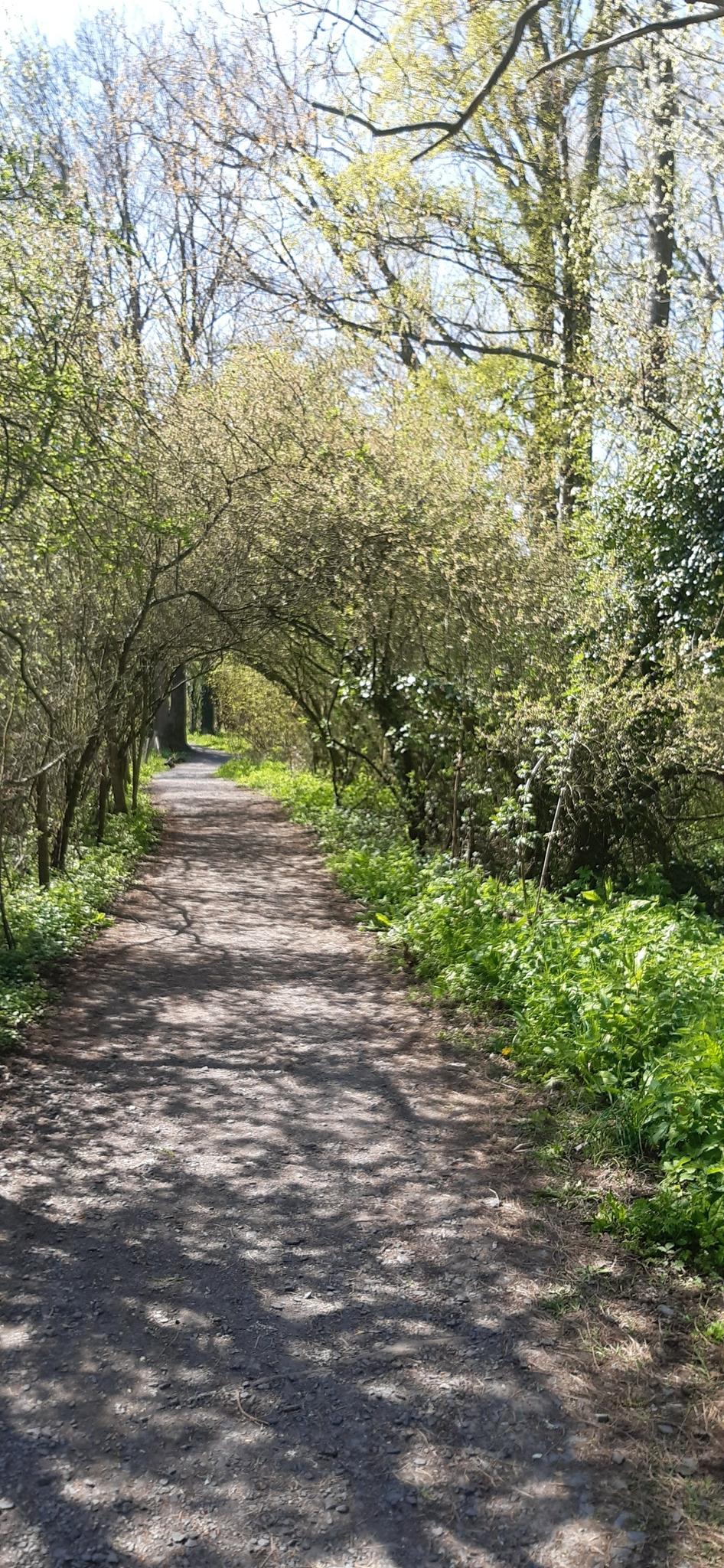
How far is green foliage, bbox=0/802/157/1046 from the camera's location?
23.9 ft

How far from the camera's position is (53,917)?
9297 millimetres

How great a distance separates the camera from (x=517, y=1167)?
Result: 497 cm

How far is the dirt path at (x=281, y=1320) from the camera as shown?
2826 millimetres

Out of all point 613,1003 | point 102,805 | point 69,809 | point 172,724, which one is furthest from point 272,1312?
point 172,724

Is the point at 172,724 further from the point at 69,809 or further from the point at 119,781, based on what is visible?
the point at 69,809

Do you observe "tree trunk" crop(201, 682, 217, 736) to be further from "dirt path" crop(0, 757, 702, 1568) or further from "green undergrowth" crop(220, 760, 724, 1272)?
"dirt path" crop(0, 757, 702, 1568)

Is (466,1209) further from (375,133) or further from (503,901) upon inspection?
(375,133)

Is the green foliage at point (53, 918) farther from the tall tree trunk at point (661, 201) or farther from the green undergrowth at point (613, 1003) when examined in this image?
the tall tree trunk at point (661, 201)

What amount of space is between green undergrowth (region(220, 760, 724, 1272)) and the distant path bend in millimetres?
427

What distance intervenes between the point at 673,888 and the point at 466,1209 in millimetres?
6134

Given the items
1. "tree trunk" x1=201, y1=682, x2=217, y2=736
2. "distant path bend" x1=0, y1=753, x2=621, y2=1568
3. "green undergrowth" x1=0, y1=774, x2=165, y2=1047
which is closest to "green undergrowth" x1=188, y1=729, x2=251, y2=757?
"tree trunk" x1=201, y1=682, x2=217, y2=736

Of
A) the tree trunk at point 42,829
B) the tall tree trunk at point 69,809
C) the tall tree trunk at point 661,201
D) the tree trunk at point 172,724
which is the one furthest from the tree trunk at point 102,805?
the tree trunk at point 172,724

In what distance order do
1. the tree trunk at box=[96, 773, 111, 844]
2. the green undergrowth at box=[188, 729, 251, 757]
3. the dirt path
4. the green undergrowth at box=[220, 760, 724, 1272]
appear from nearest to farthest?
the dirt path → the green undergrowth at box=[220, 760, 724, 1272] → the tree trunk at box=[96, 773, 111, 844] → the green undergrowth at box=[188, 729, 251, 757]

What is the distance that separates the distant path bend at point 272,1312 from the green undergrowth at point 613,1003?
427mm
